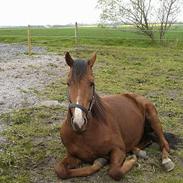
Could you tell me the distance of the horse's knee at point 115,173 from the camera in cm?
449

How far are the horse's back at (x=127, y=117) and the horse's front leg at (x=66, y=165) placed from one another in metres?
0.60

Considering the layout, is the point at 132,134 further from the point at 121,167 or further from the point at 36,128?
the point at 36,128

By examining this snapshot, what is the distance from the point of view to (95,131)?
4.54 m

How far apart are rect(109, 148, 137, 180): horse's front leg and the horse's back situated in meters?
0.33

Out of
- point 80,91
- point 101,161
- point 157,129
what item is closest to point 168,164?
point 157,129

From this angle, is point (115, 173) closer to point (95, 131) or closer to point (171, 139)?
point (95, 131)

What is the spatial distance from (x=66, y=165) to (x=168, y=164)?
1285mm

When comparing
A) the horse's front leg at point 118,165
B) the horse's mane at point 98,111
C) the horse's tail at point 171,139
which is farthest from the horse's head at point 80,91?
the horse's tail at point 171,139

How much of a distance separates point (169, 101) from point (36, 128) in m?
3.43

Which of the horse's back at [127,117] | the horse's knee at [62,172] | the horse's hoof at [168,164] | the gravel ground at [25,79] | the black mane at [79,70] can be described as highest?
the black mane at [79,70]

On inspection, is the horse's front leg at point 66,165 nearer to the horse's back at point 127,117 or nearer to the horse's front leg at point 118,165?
the horse's front leg at point 118,165

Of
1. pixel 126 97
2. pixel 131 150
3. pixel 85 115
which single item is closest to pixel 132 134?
pixel 131 150


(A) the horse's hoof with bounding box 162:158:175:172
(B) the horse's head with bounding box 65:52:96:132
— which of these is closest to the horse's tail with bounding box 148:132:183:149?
(A) the horse's hoof with bounding box 162:158:175:172

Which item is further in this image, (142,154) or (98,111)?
(142,154)
